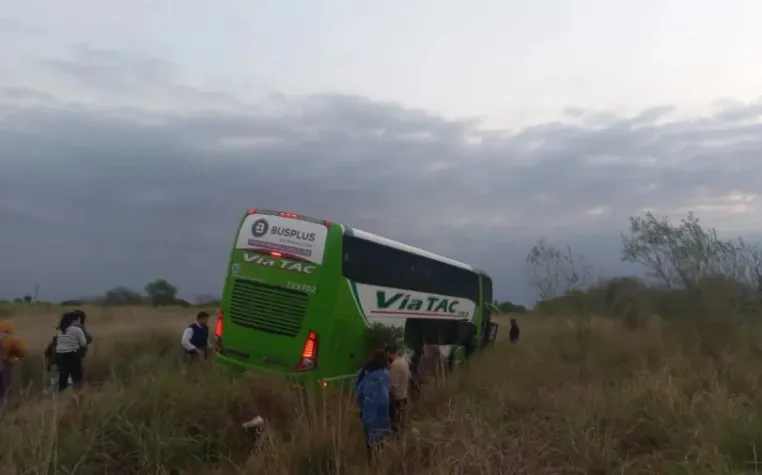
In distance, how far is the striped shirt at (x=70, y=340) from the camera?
1277 centimetres

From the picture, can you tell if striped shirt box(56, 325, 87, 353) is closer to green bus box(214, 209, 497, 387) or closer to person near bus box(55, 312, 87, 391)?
person near bus box(55, 312, 87, 391)

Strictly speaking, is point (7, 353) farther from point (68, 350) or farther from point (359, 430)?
point (359, 430)

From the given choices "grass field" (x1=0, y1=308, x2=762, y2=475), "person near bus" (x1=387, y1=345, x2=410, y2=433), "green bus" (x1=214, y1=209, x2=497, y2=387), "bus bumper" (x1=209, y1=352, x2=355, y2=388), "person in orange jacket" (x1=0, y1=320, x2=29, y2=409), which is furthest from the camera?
"green bus" (x1=214, y1=209, x2=497, y2=387)

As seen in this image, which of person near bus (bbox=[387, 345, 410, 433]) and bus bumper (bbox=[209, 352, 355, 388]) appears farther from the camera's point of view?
bus bumper (bbox=[209, 352, 355, 388])

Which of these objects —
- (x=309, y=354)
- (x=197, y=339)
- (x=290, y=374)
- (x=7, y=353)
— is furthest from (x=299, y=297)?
(x=7, y=353)

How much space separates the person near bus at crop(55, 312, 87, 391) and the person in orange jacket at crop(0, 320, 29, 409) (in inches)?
26.3

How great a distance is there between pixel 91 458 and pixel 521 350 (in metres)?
14.5

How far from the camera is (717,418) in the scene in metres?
8.02

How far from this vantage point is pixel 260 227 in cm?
1382

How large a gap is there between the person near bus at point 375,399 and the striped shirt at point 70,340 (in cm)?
621

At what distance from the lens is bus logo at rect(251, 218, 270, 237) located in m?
13.8

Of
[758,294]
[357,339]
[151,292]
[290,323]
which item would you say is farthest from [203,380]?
[151,292]

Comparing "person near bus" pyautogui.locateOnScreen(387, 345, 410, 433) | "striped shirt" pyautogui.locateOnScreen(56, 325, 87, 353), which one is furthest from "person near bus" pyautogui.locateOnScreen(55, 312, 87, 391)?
"person near bus" pyautogui.locateOnScreen(387, 345, 410, 433)

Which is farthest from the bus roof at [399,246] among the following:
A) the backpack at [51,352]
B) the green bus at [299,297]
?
the backpack at [51,352]
